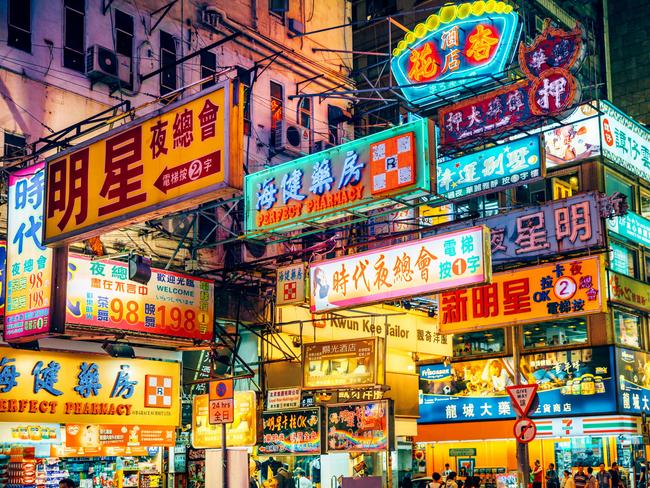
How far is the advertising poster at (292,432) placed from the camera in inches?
671

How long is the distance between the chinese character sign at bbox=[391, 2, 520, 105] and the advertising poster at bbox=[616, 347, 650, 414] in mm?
11934

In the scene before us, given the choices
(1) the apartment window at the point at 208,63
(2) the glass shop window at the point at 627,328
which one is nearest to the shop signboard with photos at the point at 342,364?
(1) the apartment window at the point at 208,63

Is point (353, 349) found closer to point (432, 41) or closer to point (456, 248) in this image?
point (456, 248)

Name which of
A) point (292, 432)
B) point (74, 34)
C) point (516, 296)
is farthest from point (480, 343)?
point (74, 34)

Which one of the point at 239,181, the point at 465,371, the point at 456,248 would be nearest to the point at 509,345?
the point at 465,371

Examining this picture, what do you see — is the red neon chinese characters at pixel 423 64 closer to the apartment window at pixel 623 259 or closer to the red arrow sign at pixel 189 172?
the apartment window at pixel 623 259

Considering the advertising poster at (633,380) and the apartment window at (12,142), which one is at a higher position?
the apartment window at (12,142)

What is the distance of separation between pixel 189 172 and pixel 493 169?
39.0ft

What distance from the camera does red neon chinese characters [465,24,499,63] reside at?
20.1 metres

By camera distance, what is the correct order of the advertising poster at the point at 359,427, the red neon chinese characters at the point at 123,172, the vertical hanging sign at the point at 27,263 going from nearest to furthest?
the red neon chinese characters at the point at 123,172 → the vertical hanging sign at the point at 27,263 → the advertising poster at the point at 359,427

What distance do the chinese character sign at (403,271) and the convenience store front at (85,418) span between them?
4335 millimetres

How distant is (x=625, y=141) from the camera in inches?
1178

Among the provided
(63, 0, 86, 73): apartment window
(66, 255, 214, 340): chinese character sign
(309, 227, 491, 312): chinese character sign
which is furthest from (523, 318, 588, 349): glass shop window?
(63, 0, 86, 73): apartment window

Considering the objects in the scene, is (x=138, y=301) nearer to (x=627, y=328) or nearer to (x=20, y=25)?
(x=20, y=25)
